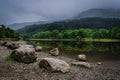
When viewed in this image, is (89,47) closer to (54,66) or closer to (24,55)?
(24,55)

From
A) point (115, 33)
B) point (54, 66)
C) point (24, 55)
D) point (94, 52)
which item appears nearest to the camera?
point (54, 66)

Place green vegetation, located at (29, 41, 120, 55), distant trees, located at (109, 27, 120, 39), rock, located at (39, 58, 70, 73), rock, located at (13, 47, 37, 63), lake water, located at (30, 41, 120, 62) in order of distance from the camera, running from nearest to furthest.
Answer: rock, located at (39, 58, 70, 73)
rock, located at (13, 47, 37, 63)
lake water, located at (30, 41, 120, 62)
green vegetation, located at (29, 41, 120, 55)
distant trees, located at (109, 27, 120, 39)

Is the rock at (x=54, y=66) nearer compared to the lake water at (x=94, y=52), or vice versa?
the rock at (x=54, y=66)

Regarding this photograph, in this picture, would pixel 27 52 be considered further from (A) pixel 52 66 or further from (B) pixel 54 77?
(B) pixel 54 77

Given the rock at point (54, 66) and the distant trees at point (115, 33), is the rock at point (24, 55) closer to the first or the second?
the rock at point (54, 66)

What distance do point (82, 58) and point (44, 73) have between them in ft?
37.2

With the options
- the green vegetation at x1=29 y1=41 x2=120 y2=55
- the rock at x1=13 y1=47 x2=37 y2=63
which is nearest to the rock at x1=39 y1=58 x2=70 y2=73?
the rock at x1=13 y1=47 x2=37 y2=63

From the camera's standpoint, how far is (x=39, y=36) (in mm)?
183000

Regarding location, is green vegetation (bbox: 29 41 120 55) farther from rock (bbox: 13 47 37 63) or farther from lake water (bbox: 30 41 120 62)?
rock (bbox: 13 47 37 63)

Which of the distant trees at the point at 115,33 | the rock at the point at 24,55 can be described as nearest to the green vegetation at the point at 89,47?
the rock at the point at 24,55

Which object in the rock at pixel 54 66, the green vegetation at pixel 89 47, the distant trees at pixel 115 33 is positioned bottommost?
the distant trees at pixel 115 33

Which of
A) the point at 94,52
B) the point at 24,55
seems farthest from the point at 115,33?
the point at 24,55

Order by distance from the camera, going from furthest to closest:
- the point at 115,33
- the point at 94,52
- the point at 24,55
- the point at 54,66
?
the point at 115,33, the point at 94,52, the point at 24,55, the point at 54,66

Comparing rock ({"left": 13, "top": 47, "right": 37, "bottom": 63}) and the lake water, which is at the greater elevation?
rock ({"left": 13, "top": 47, "right": 37, "bottom": 63})
